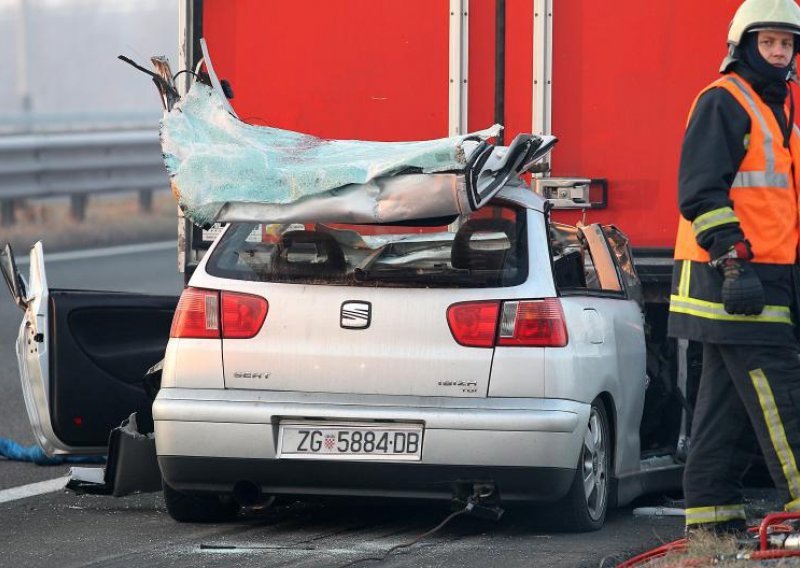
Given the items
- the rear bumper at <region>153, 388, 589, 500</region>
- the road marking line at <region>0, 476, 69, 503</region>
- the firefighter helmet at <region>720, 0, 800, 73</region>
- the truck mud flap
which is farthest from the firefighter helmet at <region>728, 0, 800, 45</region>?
the road marking line at <region>0, 476, 69, 503</region>

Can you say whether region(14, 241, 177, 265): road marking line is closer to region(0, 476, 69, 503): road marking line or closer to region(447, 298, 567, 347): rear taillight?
region(0, 476, 69, 503): road marking line

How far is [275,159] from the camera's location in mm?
6660

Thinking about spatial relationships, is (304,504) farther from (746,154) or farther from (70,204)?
(70,204)

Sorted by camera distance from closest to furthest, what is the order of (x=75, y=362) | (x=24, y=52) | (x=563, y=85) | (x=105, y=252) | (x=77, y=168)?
(x=75, y=362)
(x=563, y=85)
(x=105, y=252)
(x=77, y=168)
(x=24, y=52)

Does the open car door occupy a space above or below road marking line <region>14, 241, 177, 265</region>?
above

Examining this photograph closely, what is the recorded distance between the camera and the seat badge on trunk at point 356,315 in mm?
6430

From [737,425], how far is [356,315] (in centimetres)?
140

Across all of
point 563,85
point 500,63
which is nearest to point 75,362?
point 500,63

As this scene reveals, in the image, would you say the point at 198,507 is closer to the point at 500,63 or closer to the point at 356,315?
the point at 356,315

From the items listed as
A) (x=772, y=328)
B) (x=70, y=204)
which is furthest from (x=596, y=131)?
(x=70, y=204)

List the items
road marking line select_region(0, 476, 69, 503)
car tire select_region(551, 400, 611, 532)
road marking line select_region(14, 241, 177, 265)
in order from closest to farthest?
car tire select_region(551, 400, 611, 532)
road marking line select_region(0, 476, 69, 503)
road marking line select_region(14, 241, 177, 265)

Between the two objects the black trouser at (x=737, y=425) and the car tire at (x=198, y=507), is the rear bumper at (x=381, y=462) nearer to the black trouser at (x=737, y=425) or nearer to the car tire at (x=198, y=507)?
the car tire at (x=198, y=507)

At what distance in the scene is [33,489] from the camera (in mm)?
7902

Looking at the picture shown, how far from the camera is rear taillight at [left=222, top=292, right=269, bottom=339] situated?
6500 mm
